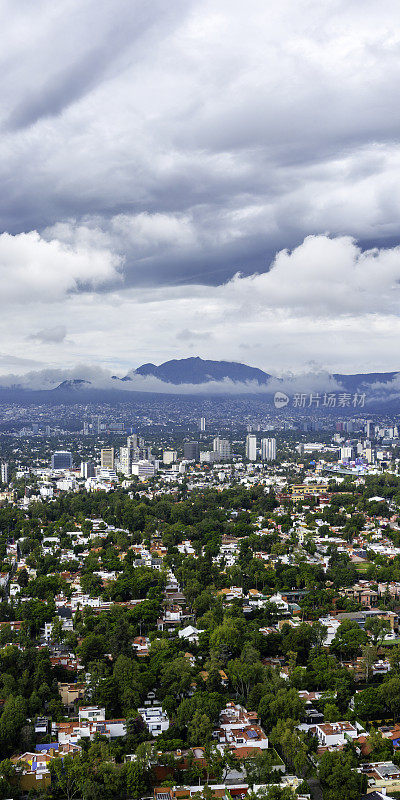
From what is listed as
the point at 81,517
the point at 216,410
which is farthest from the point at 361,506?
the point at 216,410

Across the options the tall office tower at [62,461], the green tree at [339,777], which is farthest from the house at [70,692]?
the tall office tower at [62,461]

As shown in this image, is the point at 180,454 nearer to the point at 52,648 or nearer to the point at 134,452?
the point at 134,452

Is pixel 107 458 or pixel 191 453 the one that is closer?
pixel 107 458

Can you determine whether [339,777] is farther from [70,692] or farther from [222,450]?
[222,450]

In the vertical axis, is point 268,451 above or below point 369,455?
above

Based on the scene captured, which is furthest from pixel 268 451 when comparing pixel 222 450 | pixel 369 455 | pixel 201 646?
pixel 201 646

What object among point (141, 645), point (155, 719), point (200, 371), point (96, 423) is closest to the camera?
point (155, 719)

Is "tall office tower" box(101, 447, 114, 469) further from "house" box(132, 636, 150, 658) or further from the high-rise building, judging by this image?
"house" box(132, 636, 150, 658)

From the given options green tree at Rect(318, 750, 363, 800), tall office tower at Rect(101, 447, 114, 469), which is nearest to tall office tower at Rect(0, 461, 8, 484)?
tall office tower at Rect(101, 447, 114, 469)

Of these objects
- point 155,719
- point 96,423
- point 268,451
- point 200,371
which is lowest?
point 155,719
